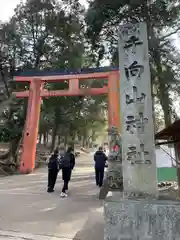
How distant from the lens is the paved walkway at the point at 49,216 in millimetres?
4254

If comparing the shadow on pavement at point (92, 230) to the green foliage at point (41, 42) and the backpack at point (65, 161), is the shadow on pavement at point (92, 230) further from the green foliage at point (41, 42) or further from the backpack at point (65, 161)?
the green foliage at point (41, 42)

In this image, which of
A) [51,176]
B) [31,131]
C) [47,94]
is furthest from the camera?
[47,94]

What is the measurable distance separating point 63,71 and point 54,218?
31.7ft

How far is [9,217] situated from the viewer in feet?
17.1

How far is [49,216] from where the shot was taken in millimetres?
5312

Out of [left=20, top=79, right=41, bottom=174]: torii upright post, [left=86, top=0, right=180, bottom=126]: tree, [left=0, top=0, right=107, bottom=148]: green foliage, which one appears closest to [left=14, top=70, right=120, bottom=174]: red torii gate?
[left=20, top=79, right=41, bottom=174]: torii upright post

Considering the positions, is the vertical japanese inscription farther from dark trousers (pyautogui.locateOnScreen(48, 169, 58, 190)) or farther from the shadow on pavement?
dark trousers (pyautogui.locateOnScreen(48, 169, 58, 190))

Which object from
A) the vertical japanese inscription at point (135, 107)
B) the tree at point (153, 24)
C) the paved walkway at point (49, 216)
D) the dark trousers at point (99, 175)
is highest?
the tree at point (153, 24)

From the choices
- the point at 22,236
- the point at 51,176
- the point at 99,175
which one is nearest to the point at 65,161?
the point at 51,176

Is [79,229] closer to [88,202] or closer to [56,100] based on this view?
[88,202]

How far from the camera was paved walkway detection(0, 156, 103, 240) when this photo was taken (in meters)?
4.25

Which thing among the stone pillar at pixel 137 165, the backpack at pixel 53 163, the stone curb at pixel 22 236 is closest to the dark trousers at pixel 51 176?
the backpack at pixel 53 163

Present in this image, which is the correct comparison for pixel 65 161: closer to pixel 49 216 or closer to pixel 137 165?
pixel 49 216

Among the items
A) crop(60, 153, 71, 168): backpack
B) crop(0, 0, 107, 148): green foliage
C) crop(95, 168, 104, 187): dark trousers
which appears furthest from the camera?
crop(0, 0, 107, 148): green foliage
